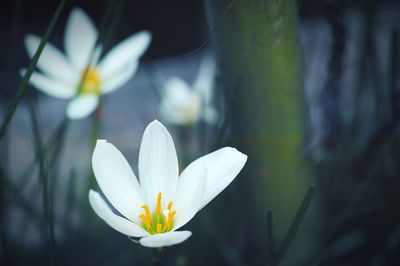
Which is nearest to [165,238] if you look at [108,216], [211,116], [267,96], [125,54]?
[108,216]

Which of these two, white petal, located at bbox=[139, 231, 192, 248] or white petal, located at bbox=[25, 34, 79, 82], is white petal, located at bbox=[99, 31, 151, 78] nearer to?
white petal, located at bbox=[25, 34, 79, 82]

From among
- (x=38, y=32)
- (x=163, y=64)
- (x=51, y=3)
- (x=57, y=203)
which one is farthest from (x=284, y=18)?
(x=38, y=32)

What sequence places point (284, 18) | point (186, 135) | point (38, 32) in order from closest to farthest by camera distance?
point (284, 18), point (186, 135), point (38, 32)

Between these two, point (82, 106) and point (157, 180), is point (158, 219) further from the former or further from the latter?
point (82, 106)

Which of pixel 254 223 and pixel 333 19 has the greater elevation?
pixel 333 19

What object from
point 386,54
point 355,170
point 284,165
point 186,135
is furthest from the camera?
point 386,54

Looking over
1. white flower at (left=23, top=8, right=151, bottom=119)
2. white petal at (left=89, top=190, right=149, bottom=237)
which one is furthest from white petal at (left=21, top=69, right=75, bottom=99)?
white petal at (left=89, top=190, right=149, bottom=237)

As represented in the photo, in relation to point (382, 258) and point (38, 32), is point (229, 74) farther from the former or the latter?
point (38, 32)
